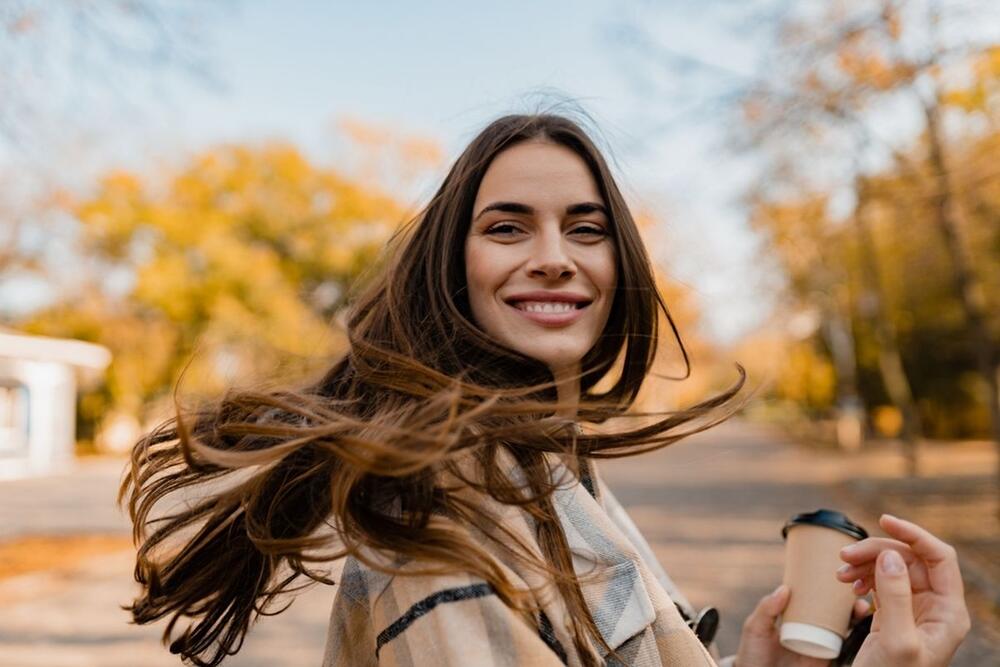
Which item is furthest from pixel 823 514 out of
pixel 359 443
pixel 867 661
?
pixel 359 443

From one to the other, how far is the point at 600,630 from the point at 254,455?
57cm

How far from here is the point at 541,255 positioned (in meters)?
1.71

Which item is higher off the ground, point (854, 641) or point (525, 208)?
point (525, 208)

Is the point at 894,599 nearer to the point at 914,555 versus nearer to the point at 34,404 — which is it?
the point at 914,555

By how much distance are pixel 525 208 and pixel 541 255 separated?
0.30 feet

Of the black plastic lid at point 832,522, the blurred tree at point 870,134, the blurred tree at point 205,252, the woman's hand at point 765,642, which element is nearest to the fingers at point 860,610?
the woman's hand at point 765,642

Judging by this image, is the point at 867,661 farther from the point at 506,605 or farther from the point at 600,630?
the point at 506,605

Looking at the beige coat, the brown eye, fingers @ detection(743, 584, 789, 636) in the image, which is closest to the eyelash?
the brown eye

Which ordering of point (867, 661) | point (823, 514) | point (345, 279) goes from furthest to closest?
1. point (345, 279)
2. point (823, 514)
3. point (867, 661)

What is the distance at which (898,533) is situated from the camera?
1.71 metres

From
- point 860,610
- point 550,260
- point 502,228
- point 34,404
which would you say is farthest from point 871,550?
point 34,404

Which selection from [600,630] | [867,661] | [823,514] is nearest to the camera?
[600,630]

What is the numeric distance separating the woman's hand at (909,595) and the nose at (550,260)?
70 cm

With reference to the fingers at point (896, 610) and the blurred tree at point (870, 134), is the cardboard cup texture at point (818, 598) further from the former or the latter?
the blurred tree at point (870, 134)
